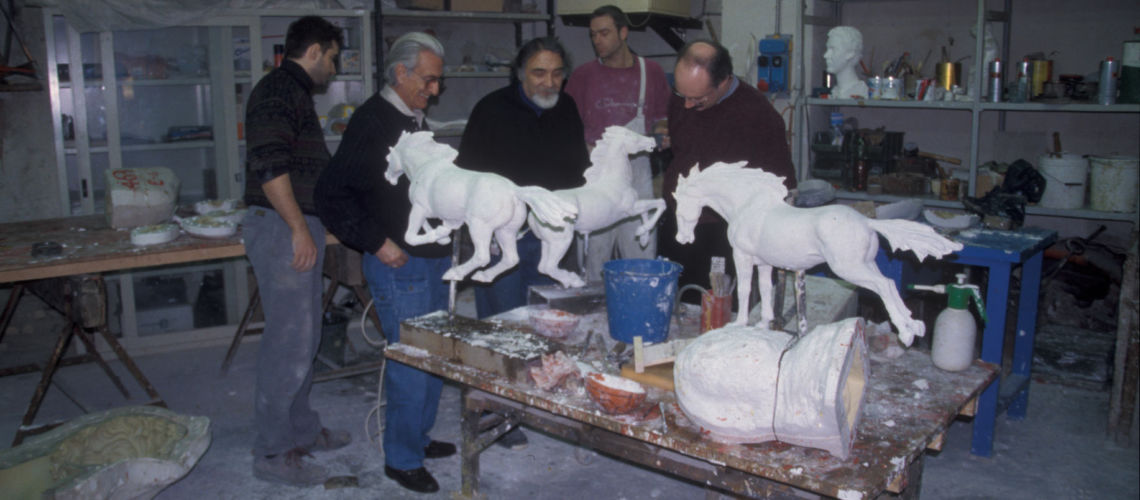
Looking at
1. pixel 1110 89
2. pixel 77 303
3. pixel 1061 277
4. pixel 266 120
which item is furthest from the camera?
pixel 1061 277

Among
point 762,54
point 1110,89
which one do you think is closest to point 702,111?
point 762,54

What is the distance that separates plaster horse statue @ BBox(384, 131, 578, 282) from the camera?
248 cm

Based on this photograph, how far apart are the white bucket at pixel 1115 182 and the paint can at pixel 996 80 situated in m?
0.62

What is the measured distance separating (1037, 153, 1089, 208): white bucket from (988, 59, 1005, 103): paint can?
0.46 m

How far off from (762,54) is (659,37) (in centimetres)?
141

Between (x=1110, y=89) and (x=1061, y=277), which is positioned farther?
(x=1061, y=277)

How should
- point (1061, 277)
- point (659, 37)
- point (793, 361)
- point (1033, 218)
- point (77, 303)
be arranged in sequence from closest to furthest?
1. point (793, 361)
2. point (77, 303)
3. point (1061, 277)
4. point (1033, 218)
5. point (659, 37)

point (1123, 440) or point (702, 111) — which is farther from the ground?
point (702, 111)

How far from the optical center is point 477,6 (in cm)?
586

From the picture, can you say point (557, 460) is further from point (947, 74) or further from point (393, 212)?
point (947, 74)

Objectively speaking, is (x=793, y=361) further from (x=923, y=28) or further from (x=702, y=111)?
(x=923, y=28)

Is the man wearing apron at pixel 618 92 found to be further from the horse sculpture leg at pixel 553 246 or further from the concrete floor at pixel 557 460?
the horse sculpture leg at pixel 553 246

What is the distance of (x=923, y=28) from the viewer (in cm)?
555

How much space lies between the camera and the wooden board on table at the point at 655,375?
2359mm
